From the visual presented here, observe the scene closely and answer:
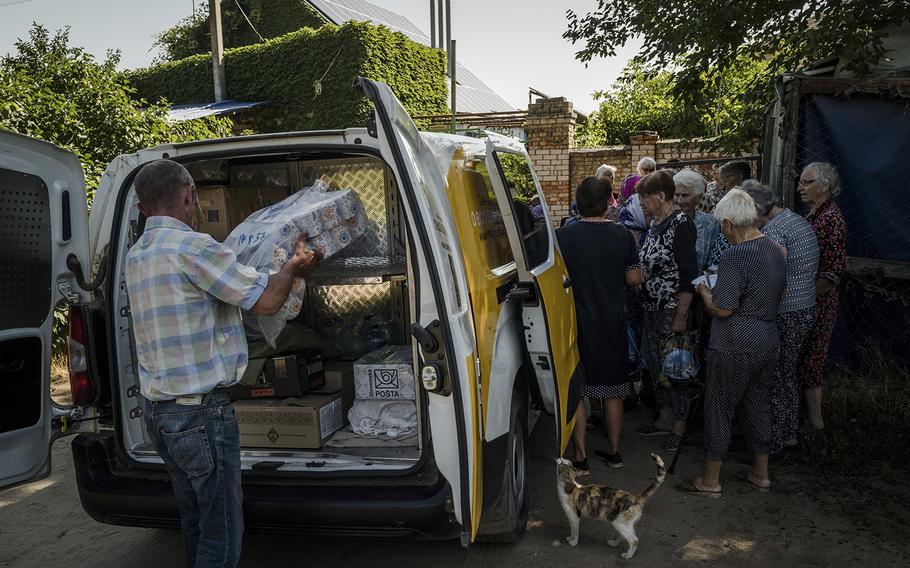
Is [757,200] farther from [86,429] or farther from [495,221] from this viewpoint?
[86,429]

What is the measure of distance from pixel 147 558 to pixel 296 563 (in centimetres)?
81

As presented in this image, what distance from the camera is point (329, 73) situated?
59.9ft

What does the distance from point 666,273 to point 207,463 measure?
132 inches

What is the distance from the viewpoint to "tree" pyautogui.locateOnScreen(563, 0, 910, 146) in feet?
17.0

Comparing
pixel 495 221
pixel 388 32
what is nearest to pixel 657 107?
pixel 388 32

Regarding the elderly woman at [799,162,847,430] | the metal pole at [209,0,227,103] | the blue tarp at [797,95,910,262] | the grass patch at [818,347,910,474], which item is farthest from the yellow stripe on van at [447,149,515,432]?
the metal pole at [209,0,227,103]

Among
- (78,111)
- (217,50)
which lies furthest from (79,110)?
(217,50)

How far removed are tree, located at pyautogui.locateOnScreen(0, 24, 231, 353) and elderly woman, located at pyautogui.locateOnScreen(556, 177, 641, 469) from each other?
4.96 meters

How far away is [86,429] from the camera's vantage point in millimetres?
3176

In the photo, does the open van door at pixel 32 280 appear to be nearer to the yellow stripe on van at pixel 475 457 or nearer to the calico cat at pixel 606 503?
the yellow stripe on van at pixel 475 457

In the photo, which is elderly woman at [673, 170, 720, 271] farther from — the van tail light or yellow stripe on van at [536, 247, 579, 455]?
the van tail light

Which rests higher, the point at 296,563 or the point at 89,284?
the point at 89,284

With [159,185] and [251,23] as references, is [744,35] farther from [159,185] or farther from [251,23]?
[251,23]

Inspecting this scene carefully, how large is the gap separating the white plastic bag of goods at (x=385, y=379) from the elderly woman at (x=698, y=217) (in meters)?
2.59
